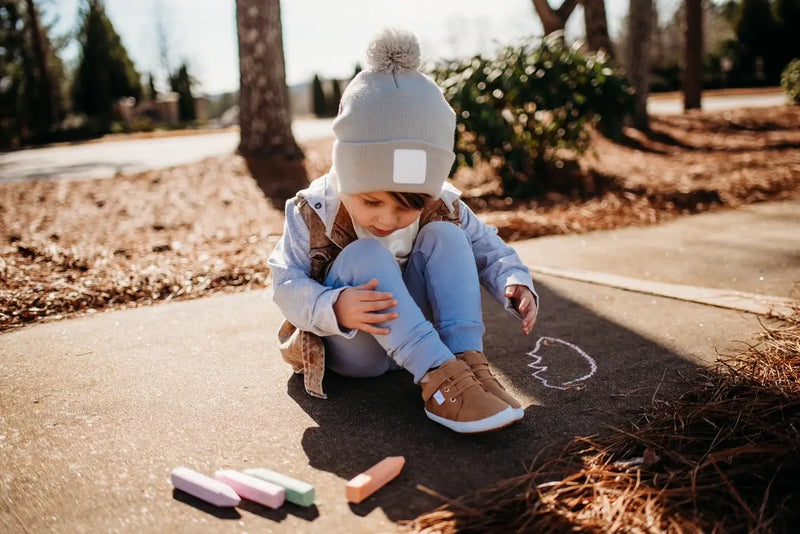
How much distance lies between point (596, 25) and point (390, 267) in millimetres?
8109

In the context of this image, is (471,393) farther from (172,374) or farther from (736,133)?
(736,133)

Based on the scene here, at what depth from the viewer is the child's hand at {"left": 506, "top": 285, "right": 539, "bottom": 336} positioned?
6.23ft

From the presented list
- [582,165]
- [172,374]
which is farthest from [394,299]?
[582,165]

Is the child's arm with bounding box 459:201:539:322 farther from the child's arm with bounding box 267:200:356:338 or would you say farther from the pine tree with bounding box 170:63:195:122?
the pine tree with bounding box 170:63:195:122

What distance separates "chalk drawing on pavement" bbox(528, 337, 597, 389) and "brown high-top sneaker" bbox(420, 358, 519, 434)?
15.4 inches

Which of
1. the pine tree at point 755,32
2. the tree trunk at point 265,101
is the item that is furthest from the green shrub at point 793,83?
the pine tree at point 755,32

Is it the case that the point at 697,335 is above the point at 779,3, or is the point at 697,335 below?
below

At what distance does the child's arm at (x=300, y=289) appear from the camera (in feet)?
5.68

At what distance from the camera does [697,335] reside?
2.34 metres

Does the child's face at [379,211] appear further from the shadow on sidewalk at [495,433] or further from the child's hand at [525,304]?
the shadow on sidewalk at [495,433]

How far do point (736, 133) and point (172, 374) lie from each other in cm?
931

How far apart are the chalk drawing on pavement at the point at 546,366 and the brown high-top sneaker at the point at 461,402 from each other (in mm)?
390

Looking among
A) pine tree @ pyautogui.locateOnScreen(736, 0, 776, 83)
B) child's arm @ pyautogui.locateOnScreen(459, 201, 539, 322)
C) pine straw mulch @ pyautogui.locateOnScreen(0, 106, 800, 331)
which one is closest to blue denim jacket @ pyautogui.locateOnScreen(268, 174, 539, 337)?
child's arm @ pyautogui.locateOnScreen(459, 201, 539, 322)

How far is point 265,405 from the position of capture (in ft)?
6.27
